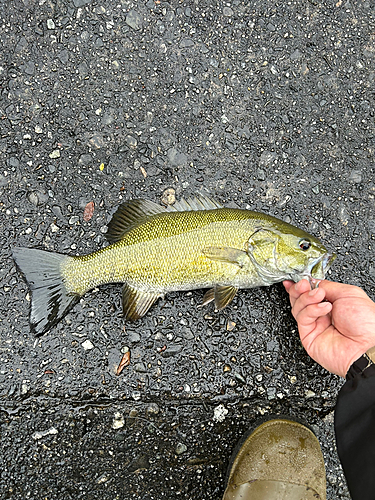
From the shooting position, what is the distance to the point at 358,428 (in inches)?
105

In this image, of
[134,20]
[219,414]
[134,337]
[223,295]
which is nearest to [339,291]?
[223,295]

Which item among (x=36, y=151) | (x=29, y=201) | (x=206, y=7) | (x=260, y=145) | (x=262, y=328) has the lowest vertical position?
(x=262, y=328)

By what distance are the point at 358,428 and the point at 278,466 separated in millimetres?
1000

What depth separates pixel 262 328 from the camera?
354 centimetres

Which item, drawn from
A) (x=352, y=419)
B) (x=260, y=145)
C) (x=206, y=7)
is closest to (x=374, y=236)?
(x=260, y=145)

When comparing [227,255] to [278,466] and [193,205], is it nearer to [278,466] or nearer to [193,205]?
[193,205]

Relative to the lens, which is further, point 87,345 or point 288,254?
point 87,345

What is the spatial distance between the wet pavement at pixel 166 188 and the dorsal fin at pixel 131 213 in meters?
0.23

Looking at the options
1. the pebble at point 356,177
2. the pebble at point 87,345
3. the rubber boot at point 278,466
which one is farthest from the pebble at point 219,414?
the pebble at point 356,177

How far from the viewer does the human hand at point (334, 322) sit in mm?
2914

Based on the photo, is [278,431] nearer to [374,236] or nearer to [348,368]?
[348,368]

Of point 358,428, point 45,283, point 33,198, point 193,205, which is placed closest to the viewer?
point 358,428

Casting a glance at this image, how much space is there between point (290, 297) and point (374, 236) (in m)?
1.08

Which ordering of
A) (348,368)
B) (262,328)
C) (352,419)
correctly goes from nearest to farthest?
(352,419)
(348,368)
(262,328)
